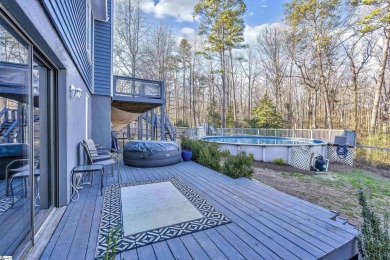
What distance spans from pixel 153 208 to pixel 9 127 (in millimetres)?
2036

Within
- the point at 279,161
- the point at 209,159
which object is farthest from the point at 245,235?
the point at 279,161

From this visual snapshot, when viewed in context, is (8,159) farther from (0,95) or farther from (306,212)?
(306,212)

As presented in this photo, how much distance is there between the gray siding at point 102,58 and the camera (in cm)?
674

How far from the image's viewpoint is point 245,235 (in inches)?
89.3

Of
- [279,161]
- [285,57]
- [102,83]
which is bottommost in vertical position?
[279,161]

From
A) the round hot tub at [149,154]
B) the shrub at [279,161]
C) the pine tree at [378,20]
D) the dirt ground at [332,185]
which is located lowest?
the dirt ground at [332,185]

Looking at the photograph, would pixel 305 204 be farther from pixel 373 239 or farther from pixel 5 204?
pixel 5 204

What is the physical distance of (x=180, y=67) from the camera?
2258 cm

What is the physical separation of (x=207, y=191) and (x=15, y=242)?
2.74 m

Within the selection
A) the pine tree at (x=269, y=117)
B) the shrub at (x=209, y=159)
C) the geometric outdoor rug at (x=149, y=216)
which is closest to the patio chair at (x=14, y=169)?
the geometric outdoor rug at (x=149, y=216)

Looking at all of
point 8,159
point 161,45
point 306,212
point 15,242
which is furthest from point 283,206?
point 161,45

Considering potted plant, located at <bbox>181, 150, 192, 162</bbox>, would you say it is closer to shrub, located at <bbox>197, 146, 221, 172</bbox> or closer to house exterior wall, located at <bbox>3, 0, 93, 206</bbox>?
shrub, located at <bbox>197, 146, 221, 172</bbox>

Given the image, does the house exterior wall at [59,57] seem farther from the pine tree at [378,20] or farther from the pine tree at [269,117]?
the pine tree at [269,117]

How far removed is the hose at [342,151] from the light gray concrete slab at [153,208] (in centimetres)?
994
